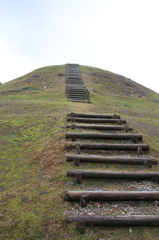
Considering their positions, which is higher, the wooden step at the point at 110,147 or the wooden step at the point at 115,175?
the wooden step at the point at 110,147

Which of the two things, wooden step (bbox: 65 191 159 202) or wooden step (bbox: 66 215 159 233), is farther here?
wooden step (bbox: 65 191 159 202)

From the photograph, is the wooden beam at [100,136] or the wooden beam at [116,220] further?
the wooden beam at [100,136]

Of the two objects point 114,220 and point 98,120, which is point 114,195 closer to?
point 114,220

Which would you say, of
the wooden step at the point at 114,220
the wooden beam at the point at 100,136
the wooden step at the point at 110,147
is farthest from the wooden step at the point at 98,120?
the wooden step at the point at 114,220

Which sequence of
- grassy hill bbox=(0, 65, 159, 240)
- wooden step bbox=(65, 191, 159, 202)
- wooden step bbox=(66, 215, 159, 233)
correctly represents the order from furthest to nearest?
Answer: wooden step bbox=(65, 191, 159, 202) → wooden step bbox=(66, 215, 159, 233) → grassy hill bbox=(0, 65, 159, 240)

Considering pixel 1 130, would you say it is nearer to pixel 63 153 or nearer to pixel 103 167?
pixel 63 153

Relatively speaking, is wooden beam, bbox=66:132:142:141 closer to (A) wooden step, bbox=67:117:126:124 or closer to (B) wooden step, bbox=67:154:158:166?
(B) wooden step, bbox=67:154:158:166

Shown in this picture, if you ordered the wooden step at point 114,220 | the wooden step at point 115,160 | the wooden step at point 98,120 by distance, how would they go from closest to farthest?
the wooden step at point 114,220, the wooden step at point 115,160, the wooden step at point 98,120

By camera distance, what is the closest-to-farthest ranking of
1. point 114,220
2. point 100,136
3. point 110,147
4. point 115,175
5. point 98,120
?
1. point 114,220
2. point 115,175
3. point 110,147
4. point 100,136
5. point 98,120

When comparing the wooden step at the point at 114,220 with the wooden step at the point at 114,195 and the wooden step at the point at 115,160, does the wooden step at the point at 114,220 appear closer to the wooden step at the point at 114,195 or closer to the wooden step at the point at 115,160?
the wooden step at the point at 114,195

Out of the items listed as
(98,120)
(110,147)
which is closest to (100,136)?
(110,147)

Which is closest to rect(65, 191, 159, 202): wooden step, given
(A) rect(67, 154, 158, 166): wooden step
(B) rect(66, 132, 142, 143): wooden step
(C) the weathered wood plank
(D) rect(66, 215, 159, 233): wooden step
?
(C) the weathered wood plank

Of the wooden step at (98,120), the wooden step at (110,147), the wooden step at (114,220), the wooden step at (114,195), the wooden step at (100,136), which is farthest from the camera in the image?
the wooden step at (98,120)

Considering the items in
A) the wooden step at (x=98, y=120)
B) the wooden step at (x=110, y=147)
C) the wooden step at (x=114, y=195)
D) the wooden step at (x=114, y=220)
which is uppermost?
the wooden step at (x=98, y=120)
